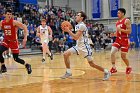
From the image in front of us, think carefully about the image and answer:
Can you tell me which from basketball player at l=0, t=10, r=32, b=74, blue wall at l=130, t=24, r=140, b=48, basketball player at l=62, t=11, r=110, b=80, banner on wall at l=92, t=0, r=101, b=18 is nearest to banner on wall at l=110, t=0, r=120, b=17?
banner on wall at l=92, t=0, r=101, b=18

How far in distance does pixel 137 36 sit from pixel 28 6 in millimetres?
12560

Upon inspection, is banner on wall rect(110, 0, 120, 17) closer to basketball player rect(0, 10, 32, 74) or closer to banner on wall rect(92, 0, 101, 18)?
banner on wall rect(92, 0, 101, 18)

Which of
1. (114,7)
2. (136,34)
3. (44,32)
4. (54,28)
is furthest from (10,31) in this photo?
(114,7)

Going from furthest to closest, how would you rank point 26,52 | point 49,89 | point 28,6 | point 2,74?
point 28,6, point 26,52, point 2,74, point 49,89

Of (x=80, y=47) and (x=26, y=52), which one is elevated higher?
(x=80, y=47)

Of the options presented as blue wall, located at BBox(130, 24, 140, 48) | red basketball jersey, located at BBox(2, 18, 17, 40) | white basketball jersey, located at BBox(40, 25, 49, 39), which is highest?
red basketball jersey, located at BBox(2, 18, 17, 40)

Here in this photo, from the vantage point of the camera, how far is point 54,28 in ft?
92.8

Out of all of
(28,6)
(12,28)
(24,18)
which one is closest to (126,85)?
(12,28)

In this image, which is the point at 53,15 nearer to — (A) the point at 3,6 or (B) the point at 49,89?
(A) the point at 3,6

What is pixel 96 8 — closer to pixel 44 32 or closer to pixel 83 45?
pixel 44 32

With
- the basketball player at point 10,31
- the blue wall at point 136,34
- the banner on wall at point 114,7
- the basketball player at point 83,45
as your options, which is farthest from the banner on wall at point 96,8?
the basketball player at point 83,45

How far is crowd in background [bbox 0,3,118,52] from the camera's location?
24.7 meters

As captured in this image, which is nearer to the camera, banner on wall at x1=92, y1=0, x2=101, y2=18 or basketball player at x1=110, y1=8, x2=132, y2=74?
basketball player at x1=110, y1=8, x2=132, y2=74

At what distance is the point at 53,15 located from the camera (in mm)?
30156
